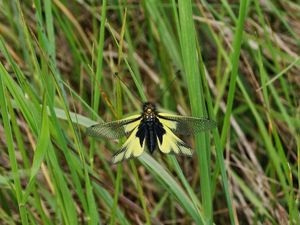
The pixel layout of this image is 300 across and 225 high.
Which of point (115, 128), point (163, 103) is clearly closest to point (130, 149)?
point (115, 128)

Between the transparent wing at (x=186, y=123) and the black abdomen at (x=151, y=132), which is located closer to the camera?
the transparent wing at (x=186, y=123)

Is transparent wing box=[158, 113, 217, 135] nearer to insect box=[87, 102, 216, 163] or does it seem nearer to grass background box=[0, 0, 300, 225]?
insect box=[87, 102, 216, 163]

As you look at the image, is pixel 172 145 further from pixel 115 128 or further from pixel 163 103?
pixel 163 103

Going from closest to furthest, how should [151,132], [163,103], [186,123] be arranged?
1. [186,123]
2. [151,132]
3. [163,103]

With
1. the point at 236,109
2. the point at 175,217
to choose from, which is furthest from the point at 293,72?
the point at 175,217

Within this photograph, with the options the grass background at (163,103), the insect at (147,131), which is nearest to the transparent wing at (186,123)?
the insect at (147,131)

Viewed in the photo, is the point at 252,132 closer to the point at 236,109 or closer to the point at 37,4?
the point at 236,109

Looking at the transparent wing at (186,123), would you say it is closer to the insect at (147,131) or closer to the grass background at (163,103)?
the insect at (147,131)
